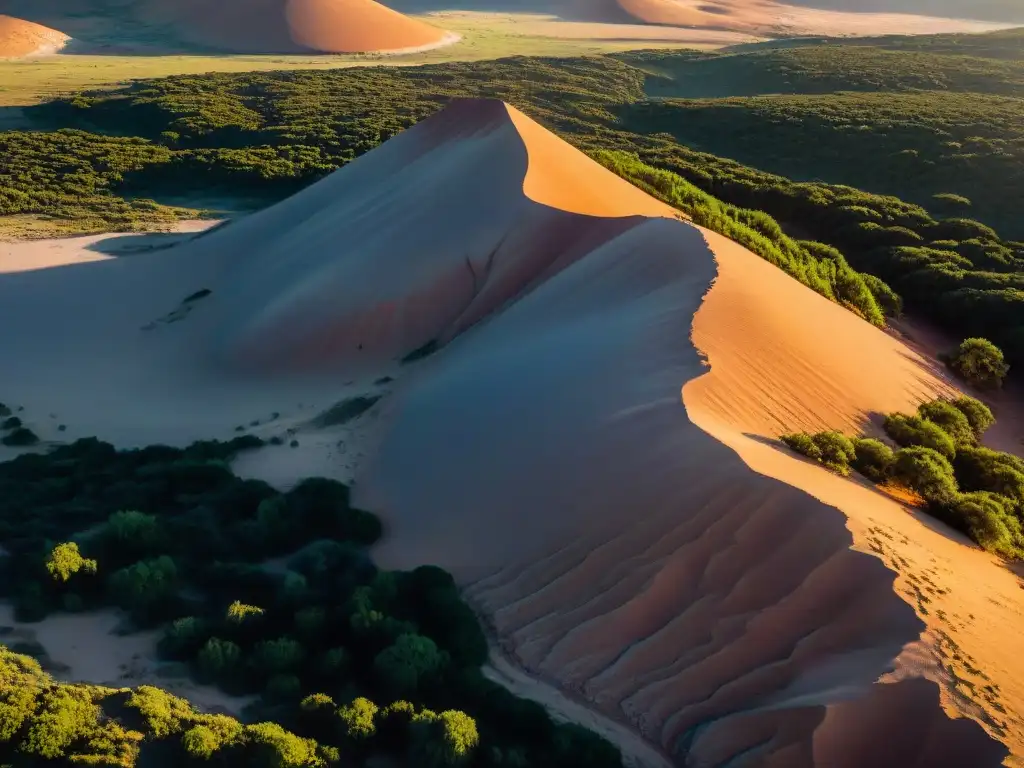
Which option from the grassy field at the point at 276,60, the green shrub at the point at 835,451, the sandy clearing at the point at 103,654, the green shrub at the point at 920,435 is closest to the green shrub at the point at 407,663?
the sandy clearing at the point at 103,654

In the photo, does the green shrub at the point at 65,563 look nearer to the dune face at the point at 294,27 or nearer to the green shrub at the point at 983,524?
the green shrub at the point at 983,524

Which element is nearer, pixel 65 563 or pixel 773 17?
pixel 65 563

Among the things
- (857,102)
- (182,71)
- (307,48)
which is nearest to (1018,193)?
(857,102)

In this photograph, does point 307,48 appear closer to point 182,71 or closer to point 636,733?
point 182,71

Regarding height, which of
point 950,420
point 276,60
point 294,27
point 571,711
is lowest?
point 571,711

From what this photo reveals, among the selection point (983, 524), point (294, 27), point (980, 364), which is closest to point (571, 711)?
point (983, 524)

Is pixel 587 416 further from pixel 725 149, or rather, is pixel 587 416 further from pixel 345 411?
pixel 725 149
